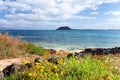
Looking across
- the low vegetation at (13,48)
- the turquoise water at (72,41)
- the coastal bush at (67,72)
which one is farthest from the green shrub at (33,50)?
the coastal bush at (67,72)

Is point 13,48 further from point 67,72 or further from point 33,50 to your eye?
point 67,72

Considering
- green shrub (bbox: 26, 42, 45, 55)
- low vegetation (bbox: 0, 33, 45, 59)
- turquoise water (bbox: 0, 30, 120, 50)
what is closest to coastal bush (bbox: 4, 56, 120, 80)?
low vegetation (bbox: 0, 33, 45, 59)

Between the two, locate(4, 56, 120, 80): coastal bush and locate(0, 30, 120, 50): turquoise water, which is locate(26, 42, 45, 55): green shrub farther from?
locate(4, 56, 120, 80): coastal bush

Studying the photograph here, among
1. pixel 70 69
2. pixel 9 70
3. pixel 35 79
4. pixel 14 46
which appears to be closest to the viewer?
pixel 35 79

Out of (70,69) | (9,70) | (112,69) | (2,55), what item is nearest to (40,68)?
(70,69)

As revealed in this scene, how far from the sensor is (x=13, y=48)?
1617cm

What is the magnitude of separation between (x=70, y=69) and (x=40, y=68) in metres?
0.74

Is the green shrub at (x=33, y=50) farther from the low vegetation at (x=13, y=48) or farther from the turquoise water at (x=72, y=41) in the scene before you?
the turquoise water at (x=72, y=41)

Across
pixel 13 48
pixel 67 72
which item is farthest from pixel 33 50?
pixel 67 72

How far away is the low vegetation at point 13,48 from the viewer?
15.7 metres

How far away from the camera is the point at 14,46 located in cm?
1669

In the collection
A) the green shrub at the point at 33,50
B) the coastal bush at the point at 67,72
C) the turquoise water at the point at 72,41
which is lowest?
the turquoise water at the point at 72,41

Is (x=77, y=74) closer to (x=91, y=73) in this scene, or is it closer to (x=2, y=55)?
(x=91, y=73)

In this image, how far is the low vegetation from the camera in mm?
15719
